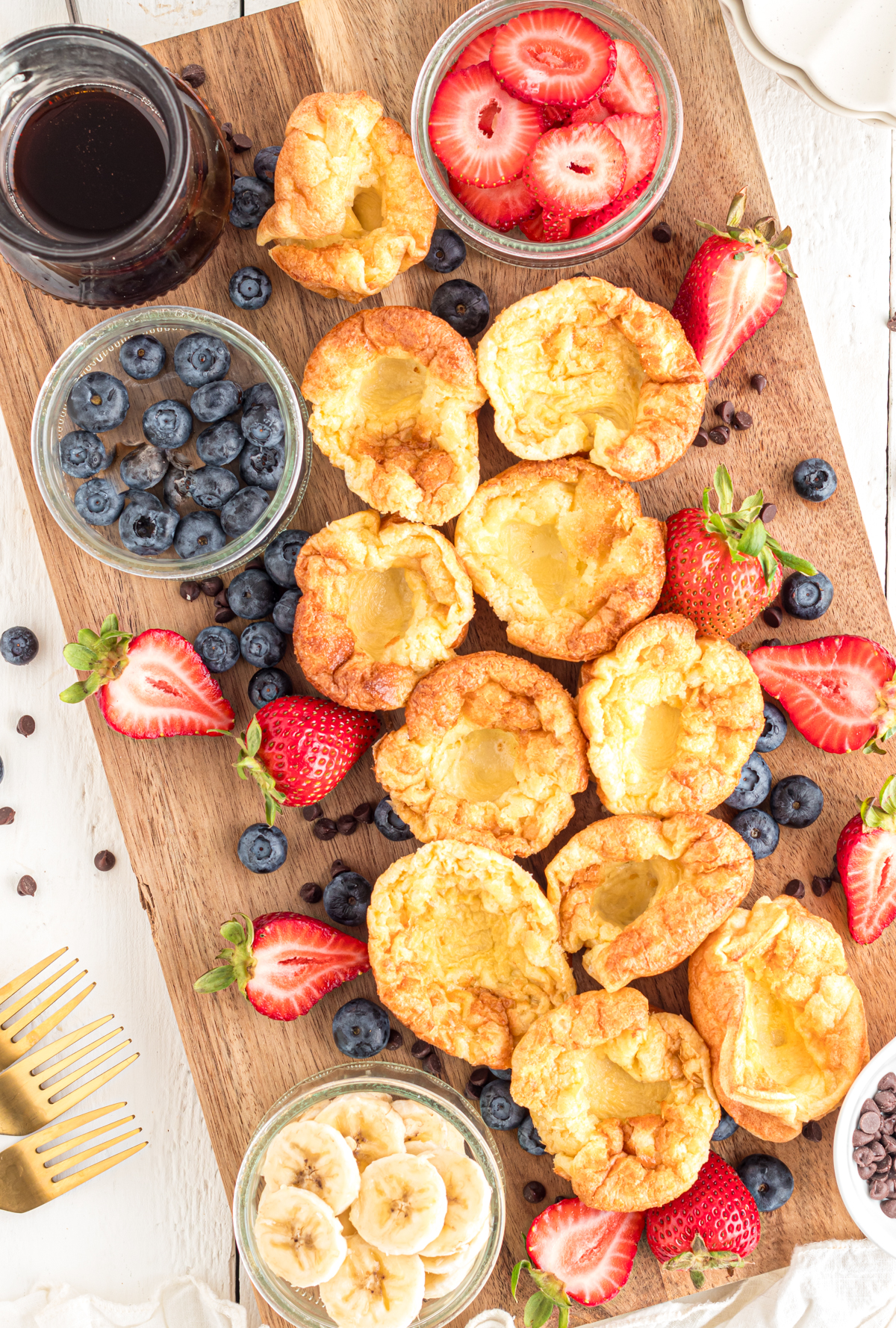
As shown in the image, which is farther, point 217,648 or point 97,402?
point 217,648

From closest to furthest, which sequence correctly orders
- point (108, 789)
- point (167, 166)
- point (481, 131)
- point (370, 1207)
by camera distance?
point (167, 166), point (370, 1207), point (481, 131), point (108, 789)

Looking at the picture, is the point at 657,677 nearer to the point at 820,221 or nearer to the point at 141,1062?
the point at 820,221

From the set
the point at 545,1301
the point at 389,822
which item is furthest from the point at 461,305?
the point at 545,1301

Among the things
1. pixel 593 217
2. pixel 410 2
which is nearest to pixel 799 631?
pixel 593 217

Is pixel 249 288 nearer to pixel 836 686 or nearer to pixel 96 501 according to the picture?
pixel 96 501

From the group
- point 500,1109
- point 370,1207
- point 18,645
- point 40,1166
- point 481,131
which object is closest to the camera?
point 370,1207

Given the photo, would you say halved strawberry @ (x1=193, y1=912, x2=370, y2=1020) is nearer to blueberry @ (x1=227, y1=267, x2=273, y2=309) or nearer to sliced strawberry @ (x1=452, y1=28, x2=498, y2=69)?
blueberry @ (x1=227, y1=267, x2=273, y2=309)

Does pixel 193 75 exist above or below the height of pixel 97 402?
above
